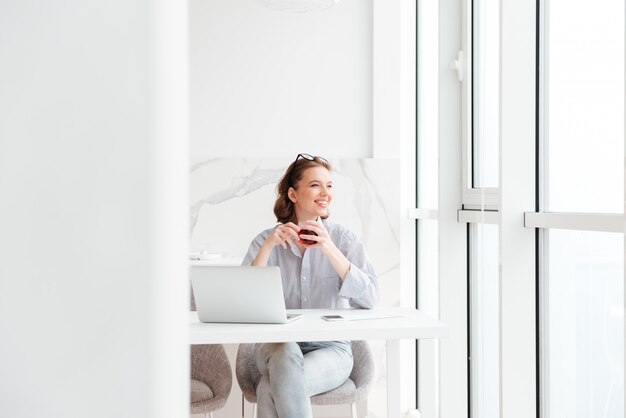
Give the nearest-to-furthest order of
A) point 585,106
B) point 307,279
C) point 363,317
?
point 585,106 → point 363,317 → point 307,279

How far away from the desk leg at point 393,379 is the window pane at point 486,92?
0.77 meters

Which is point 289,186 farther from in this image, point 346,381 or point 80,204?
point 80,204

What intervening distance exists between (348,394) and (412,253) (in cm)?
150

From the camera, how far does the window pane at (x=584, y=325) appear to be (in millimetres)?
1694

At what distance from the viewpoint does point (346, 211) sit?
3869 millimetres

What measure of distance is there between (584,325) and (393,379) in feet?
2.49

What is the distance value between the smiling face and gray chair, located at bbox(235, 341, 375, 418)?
0.60 meters

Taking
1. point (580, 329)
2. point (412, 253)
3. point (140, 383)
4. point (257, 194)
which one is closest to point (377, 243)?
point (412, 253)

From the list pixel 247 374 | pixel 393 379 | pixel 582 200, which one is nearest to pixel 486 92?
pixel 582 200

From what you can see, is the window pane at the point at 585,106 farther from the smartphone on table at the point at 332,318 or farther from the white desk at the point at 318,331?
the smartphone on table at the point at 332,318

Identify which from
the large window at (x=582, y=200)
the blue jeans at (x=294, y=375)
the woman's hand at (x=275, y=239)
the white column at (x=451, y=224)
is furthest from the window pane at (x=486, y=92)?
the blue jeans at (x=294, y=375)

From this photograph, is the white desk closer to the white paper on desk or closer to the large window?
the white paper on desk

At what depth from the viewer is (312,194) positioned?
2.98 meters

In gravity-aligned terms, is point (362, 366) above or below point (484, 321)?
below
